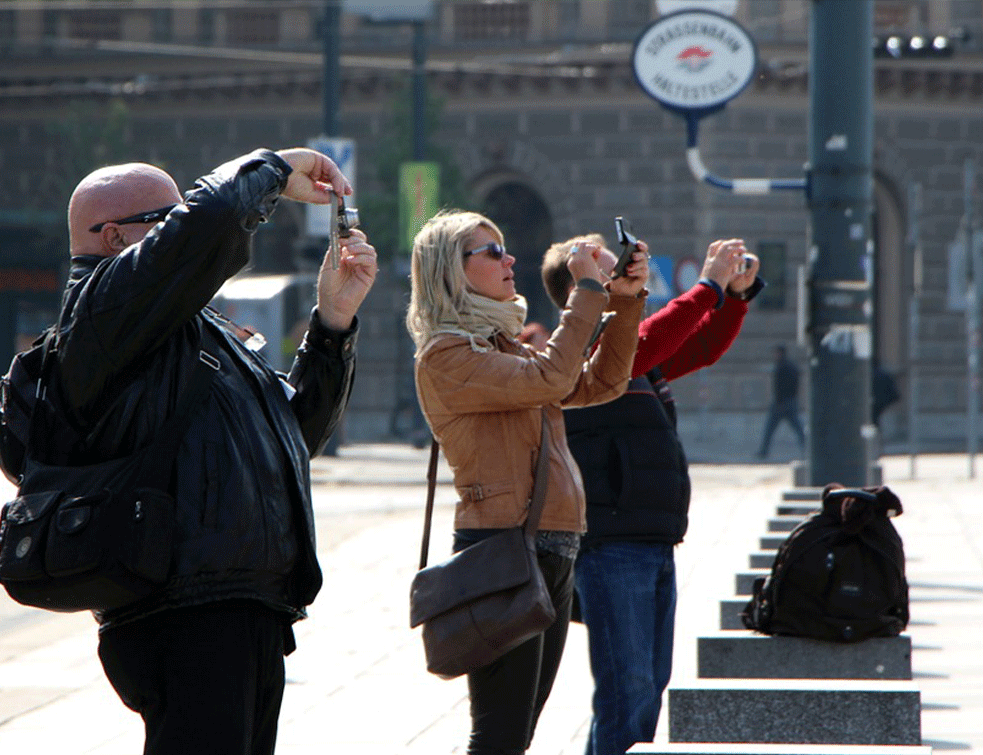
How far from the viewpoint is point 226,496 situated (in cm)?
334

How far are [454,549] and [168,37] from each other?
99.3ft

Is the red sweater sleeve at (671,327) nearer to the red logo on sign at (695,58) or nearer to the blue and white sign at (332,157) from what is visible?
the red logo on sign at (695,58)

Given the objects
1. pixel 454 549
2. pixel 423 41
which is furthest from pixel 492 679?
pixel 423 41

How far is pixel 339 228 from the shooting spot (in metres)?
3.87

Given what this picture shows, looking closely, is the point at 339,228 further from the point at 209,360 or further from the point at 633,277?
the point at 633,277

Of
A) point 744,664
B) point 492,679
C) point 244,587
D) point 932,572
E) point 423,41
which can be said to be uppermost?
point 423,41

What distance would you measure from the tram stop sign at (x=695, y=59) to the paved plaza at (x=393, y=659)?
2759 millimetres

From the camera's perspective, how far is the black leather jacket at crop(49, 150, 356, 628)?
128 inches

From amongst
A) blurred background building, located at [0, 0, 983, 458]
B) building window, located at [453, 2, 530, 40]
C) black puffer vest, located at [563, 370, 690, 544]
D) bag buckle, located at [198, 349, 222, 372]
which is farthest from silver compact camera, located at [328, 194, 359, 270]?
building window, located at [453, 2, 530, 40]

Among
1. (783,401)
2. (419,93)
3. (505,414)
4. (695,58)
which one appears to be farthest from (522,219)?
(505,414)

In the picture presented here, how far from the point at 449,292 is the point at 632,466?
1021 millimetres

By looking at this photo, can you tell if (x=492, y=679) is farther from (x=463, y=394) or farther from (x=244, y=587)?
(x=244, y=587)

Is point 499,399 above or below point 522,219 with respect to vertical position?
above

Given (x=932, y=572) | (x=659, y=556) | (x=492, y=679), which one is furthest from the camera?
(x=932, y=572)
